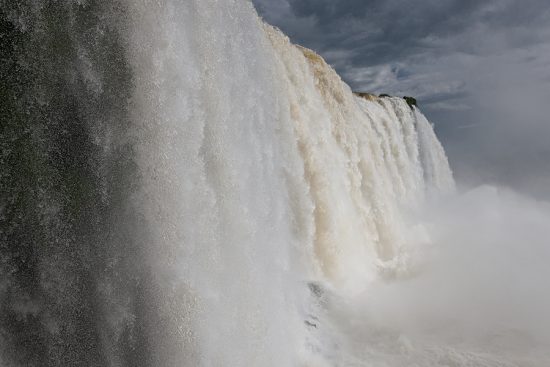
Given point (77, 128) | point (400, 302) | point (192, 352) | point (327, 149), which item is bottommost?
point (192, 352)

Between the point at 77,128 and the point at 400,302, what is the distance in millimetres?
5632

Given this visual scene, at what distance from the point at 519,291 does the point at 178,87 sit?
6.34 meters

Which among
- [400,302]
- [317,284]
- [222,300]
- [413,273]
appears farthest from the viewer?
[413,273]

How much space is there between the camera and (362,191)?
1111 centimetres

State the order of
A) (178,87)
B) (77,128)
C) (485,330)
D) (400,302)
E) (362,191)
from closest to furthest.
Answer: (77,128)
(178,87)
(485,330)
(400,302)
(362,191)

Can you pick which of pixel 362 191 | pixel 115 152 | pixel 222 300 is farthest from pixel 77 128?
pixel 362 191

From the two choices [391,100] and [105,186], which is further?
[391,100]

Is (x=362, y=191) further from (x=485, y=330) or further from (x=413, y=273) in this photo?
(x=485, y=330)

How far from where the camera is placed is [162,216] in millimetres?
3760

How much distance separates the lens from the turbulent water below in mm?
3510

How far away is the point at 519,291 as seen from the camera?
741 cm

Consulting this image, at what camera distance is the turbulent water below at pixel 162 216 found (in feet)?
11.5

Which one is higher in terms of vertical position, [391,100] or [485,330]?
[391,100]

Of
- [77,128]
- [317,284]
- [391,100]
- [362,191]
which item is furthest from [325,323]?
[391,100]
